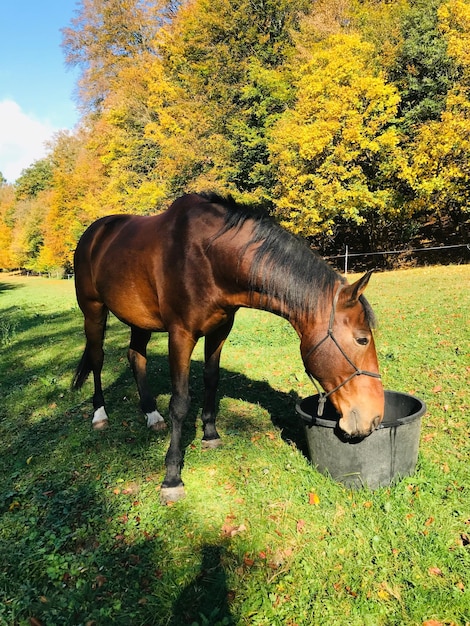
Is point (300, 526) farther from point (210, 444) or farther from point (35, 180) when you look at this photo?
point (35, 180)

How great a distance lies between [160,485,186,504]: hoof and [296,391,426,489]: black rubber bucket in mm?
1092

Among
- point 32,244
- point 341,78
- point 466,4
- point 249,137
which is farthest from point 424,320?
point 32,244

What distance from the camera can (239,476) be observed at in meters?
3.46

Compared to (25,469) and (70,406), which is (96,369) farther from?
(25,469)

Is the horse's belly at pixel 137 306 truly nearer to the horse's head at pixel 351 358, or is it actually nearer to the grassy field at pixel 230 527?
the grassy field at pixel 230 527

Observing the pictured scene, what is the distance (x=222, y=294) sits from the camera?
3.24 meters

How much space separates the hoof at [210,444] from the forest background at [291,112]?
A: 54.9 ft

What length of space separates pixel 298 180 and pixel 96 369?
16955mm

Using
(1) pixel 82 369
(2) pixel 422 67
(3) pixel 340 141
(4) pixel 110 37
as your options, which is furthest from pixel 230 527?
(4) pixel 110 37

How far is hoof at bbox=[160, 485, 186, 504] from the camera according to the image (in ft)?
10.5

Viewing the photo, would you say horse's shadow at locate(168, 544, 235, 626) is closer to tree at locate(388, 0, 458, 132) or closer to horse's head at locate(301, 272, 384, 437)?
horse's head at locate(301, 272, 384, 437)

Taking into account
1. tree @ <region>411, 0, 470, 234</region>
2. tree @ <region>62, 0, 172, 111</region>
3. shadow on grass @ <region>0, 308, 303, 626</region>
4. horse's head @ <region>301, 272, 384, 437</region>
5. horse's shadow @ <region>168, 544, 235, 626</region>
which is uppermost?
tree @ <region>62, 0, 172, 111</region>

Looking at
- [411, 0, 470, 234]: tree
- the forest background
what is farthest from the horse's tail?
[411, 0, 470, 234]: tree

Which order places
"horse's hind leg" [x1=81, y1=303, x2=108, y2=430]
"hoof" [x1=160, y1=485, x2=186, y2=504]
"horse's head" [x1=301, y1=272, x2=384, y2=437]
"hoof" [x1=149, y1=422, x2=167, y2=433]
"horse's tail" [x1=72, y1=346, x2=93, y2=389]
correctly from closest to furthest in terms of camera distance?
"horse's head" [x1=301, y1=272, x2=384, y2=437]
"hoof" [x1=160, y1=485, x2=186, y2=504]
"hoof" [x1=149, y1=422, x2=167, y2=433]
"horse's hind leg" [x1=81, y1=303, x2=108, y2=430]
"horse's tail" [x1=72, y1=346, x2=93, y2=389]
